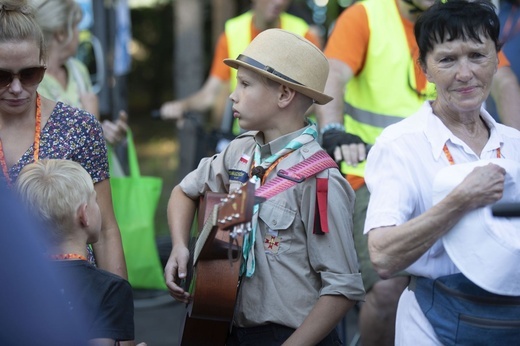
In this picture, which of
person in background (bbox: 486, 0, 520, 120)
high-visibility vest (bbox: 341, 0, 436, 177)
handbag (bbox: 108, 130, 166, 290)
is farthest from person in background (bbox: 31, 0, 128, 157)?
person in background (bbox: 486, 0, 520, 120)

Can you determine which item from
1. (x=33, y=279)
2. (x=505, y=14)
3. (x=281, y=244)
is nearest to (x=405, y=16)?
(x=505, y=14)

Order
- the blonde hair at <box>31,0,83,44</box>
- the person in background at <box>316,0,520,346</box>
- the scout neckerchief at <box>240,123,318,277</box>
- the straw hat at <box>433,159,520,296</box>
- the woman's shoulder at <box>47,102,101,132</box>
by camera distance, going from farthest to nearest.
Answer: the blonde hair at <box>31,0,83,44</box> → the person in background at <box>316,0,520,346</box> → the woman's shoulder at <box>47,102,101,132</box> → the scout neckerchief at <box>240,123,318,277</box> → the straw hat at <box>433,159,520,296</box>

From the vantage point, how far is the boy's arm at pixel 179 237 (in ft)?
12.3

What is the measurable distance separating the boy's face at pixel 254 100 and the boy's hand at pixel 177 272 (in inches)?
20.8

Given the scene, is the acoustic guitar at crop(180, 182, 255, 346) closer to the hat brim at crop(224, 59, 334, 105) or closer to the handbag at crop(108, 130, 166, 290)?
the hat brim at crop(224, 59, 334, 105)

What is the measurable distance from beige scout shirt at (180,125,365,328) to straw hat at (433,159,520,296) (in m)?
0.50

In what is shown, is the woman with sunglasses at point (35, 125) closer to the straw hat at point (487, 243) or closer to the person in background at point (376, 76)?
the person in background at point (376, 76)

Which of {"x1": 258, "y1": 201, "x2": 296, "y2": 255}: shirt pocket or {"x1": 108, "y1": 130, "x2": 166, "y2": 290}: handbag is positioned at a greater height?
{"x1": 258, "y1": 201, "x2": 296, "y2": 255}: shirt pocket

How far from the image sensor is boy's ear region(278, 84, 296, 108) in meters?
3.83

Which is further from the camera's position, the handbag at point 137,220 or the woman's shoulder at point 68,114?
the handbag at point 137,220

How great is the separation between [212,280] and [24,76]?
1.07 m

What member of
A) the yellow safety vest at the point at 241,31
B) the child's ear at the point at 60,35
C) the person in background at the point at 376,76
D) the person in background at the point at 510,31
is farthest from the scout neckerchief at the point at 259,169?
the yellow safety vest at the point at 241,31

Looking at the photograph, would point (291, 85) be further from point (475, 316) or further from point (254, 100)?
point (475, 316)

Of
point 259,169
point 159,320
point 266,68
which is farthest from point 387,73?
point 159,320
